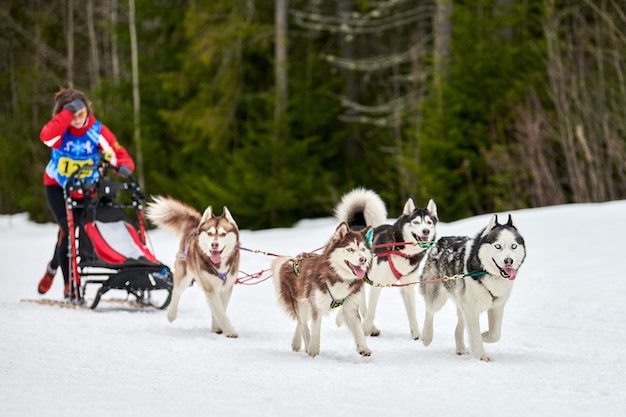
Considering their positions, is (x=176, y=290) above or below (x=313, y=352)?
above

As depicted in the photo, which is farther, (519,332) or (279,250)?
(279,250)

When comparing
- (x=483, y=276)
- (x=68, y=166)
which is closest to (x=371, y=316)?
(x=483, y=276)

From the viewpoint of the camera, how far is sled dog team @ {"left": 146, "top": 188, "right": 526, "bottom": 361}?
16.5ft

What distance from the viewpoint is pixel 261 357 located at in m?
5.14

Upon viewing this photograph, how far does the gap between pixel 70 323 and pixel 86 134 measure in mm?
2127

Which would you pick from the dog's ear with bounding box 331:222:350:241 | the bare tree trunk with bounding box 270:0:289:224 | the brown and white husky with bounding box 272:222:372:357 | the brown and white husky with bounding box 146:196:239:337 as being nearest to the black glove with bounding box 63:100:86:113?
the brown and white husky with bounding box 146:196:239:337

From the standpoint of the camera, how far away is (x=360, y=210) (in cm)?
637

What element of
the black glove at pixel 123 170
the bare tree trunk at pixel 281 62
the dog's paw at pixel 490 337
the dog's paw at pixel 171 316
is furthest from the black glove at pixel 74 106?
the bare tree trunk at pixel 281 62

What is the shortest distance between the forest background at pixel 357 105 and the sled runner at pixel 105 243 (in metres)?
1.66

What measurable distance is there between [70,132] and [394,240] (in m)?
3.38

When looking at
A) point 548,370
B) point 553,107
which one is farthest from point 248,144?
point 548,370

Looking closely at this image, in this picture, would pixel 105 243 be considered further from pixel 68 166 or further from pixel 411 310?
pixel 411 310

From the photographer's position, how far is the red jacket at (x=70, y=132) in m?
7.26

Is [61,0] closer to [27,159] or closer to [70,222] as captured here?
[27,159]
